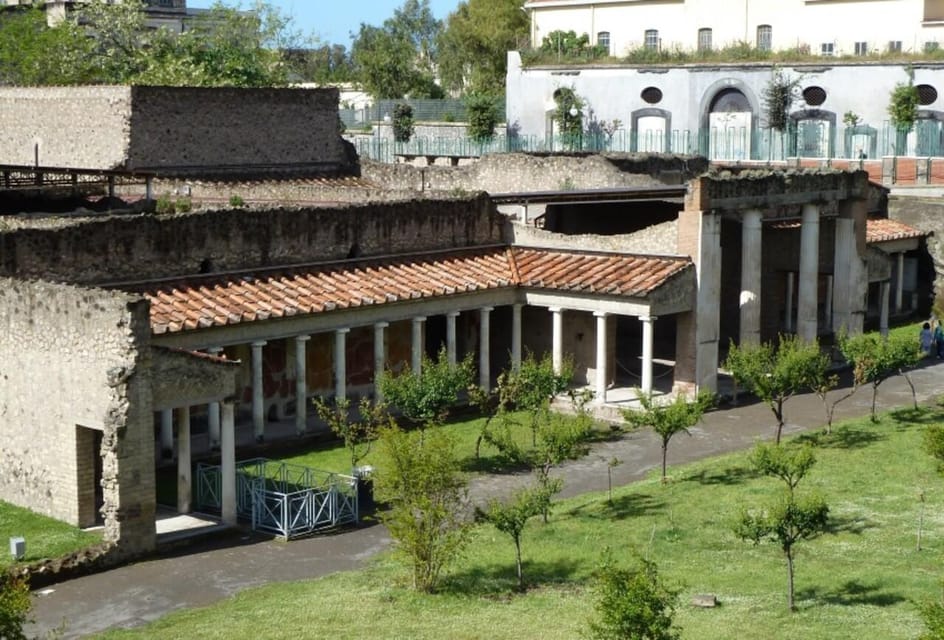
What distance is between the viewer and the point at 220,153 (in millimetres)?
41906

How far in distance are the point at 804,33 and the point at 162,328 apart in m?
43.7

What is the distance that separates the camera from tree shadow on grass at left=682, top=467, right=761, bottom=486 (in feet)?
84.0

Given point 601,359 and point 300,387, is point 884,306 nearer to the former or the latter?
point 601,359

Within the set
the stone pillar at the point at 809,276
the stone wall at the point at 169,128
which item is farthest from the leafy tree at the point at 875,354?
the stone wall at the point at 169,128

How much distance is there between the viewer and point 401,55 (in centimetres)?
8969

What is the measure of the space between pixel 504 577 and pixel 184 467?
561 centimetres

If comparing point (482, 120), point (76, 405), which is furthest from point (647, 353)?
point (482, 120)

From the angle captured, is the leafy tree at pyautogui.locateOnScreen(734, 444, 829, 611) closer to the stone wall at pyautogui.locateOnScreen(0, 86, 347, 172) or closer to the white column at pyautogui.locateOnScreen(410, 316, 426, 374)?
the white column at pyautogui.locateOnScreen(410, 316, 426, 374)

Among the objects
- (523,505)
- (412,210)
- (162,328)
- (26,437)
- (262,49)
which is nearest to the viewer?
(523,505)

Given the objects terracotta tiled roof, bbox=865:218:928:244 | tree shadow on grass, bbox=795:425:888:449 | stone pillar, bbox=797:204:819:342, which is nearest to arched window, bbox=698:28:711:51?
terracotta tiled roof, bbox=865:218:928:244

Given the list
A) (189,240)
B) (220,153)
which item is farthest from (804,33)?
(189,240)

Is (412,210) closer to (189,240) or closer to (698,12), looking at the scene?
(189,240)

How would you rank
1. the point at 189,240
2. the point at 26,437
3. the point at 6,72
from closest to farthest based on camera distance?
1. the point at 26,437
2. the point at 189,240
3. the point at 6,72

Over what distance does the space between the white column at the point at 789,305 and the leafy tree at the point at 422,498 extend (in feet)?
62.2
